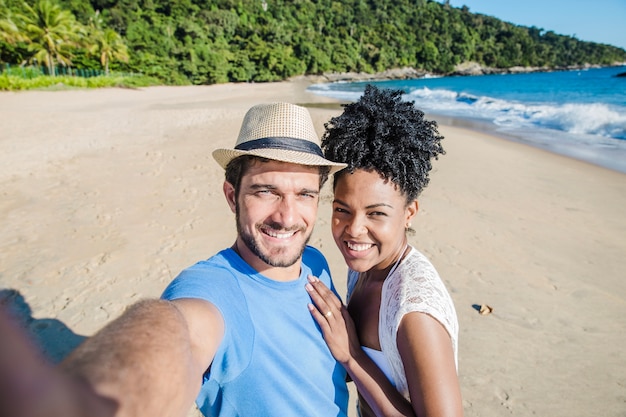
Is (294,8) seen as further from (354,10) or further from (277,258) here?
(277,258)

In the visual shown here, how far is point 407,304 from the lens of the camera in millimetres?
1411

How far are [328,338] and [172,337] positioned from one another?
2.61 ft

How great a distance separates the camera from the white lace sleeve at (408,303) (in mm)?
1395

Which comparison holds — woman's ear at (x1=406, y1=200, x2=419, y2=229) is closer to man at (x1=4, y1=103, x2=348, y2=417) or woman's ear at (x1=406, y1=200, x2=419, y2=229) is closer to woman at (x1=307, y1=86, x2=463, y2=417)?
woman at (x1=307, y1=86, x2=463, y2=417)

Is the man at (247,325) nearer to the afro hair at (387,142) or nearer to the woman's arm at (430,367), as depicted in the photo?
the afro hair at (387,142)

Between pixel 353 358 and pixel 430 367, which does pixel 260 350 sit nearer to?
pixel 353 358

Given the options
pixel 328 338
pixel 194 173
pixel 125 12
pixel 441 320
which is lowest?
pixel 194 173

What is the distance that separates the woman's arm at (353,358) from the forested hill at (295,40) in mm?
41472

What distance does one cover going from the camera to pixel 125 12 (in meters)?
59.7

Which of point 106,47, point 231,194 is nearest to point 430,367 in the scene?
point 231,194

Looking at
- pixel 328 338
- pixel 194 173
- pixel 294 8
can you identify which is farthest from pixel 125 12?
pixel 328 338

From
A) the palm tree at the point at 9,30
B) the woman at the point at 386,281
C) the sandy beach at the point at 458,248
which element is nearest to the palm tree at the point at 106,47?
the palm tree at the point at 9,30

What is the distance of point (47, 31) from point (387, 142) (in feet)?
141

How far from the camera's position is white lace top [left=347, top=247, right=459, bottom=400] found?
1.39 meters
